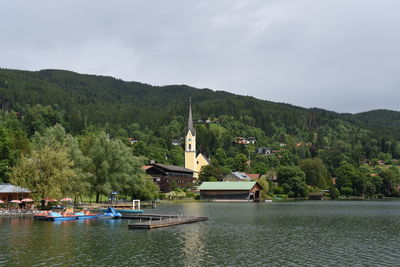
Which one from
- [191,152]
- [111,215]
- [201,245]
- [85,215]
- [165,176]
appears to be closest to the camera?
[201,245]

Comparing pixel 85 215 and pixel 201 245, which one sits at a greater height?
pixel 85 215

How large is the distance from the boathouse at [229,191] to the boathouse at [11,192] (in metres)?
67.7

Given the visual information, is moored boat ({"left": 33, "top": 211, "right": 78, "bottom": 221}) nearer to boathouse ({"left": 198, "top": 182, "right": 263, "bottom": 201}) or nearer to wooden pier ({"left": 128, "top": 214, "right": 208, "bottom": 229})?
wooden pier ({"left": 128, "top": 214, "right": 208, "bottom": 229})

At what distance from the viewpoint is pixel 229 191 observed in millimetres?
133750

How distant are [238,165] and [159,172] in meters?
53.4

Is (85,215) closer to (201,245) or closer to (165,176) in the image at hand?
(201,245)

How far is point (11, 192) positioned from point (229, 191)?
74.8m

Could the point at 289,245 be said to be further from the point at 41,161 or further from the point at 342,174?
the point at 342,174

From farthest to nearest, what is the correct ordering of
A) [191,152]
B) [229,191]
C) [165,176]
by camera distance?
1. [191,152]
2. [165,176]
3. [229,191]

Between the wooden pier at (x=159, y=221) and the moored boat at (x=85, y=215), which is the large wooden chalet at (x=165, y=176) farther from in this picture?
the wooden pier at (x=159, y=221)

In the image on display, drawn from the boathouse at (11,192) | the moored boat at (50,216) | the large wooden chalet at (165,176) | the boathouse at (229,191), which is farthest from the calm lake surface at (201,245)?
the large wooden chalet at (165,176)

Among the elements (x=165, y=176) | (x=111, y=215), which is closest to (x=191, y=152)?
(x=165, y=176)

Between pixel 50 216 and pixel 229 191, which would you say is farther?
pixel 229 191

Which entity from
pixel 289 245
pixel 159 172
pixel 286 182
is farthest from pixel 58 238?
pixel 286 182
